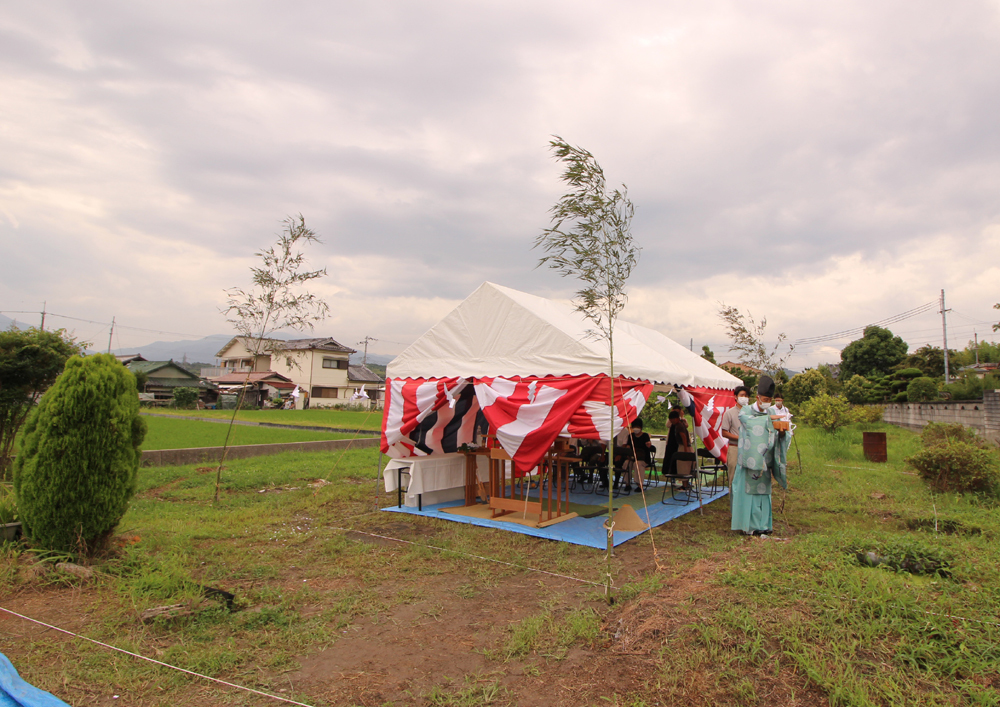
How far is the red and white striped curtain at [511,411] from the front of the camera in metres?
5.88

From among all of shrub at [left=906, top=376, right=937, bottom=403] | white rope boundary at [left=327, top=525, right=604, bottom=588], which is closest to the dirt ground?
white rope boundary at [left=327, top=525, right=604, bottom=588]

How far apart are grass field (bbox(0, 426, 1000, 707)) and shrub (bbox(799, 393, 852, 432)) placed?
8.21 meters

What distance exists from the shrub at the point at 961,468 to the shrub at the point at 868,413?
391 inches

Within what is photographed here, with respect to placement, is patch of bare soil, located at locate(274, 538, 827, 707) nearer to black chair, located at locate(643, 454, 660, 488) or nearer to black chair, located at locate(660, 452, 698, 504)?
black chair, located at locate(660, 452, 698, 504)

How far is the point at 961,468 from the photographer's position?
7.51 meters

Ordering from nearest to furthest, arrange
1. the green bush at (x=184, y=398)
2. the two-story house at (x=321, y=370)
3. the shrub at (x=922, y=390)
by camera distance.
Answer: the shrub at (x=922, y=390)
the green bush at (x=184, y=398)
the two-story house at (x=321, y=370)

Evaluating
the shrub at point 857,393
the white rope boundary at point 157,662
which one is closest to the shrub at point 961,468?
the white rope boundary at point 157,662

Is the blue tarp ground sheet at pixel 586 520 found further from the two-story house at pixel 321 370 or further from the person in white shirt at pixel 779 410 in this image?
the two-story house at pixel 321 370

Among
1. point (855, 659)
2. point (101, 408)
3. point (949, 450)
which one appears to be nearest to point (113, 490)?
point (101, 408)

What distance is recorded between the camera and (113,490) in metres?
4.48

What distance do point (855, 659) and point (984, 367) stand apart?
31.4m

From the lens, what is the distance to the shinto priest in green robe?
5672 mm

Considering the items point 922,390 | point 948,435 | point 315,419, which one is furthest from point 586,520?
point 315,419

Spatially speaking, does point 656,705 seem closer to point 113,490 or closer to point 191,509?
point 113,490
